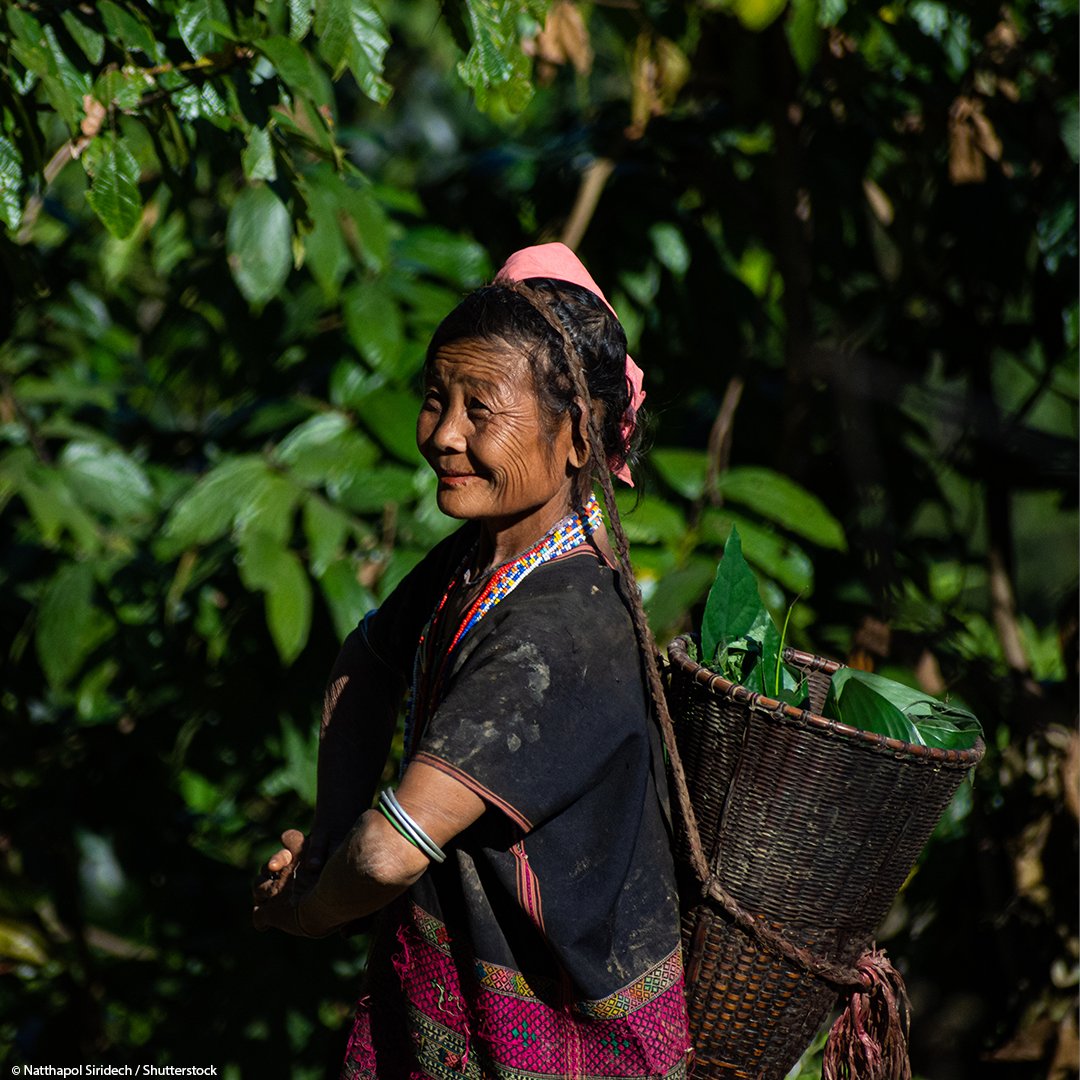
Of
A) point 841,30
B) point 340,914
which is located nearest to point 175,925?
point 340,914

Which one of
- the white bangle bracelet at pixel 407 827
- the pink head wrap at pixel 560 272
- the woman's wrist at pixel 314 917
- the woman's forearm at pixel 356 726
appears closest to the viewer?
the white bangle bracelet at pixel 407 827

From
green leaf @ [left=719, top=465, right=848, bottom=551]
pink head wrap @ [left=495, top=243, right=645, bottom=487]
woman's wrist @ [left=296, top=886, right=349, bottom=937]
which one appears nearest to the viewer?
woman's wrist @ [left=296, top=886, right=349, bottom=937]

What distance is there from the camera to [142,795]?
2.99m

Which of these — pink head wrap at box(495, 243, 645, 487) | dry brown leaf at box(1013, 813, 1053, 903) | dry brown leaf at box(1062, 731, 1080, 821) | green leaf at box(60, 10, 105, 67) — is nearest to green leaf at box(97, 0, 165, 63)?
green leaf at box(60, 10, 105, 67)

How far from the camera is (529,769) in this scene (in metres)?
1.25

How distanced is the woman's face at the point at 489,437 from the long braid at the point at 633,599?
4cm

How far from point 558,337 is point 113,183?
2.31 feet

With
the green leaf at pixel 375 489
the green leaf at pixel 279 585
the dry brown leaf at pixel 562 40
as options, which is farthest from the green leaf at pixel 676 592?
the dry brown leaf at pixel 562 40

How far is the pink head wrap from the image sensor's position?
56.8 inches

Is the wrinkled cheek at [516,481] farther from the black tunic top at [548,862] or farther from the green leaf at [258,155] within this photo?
the green leaf at [258,155]

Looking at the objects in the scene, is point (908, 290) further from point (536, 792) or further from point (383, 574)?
point (536, 792)

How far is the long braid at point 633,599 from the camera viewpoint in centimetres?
136

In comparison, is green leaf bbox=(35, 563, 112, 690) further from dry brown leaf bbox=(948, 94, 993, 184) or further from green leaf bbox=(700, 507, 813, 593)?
dry brown leaf bbox=(948, 94, 993, 184)

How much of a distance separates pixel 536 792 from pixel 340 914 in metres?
0.25
